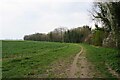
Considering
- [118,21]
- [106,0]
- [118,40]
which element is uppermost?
[106,0]

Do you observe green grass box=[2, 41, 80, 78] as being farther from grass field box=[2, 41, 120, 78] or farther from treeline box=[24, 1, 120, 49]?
treeline box=[24, 1, 120, 49]

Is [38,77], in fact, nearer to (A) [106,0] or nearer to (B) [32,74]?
(B) [32,74]

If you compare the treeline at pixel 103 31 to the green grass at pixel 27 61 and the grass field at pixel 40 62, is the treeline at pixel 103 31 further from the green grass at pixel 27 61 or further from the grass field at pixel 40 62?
the green grass at pixel 27 61

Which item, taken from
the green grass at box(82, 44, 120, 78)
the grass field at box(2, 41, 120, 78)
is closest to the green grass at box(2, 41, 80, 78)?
the grass field at box(2, 41, 120, 78)

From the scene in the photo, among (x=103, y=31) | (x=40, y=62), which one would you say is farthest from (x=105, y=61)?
(x=103, y=31)

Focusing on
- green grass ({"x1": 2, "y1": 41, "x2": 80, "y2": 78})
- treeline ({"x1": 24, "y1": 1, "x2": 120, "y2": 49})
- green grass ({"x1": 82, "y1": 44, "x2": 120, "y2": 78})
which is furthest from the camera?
treeline ({"x1": 24, "y1": 1, "x2": 120, "y2": 49})

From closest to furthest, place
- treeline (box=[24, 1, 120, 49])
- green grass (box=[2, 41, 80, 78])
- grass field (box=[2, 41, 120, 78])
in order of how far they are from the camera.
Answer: grass field (box=[2, 41, 120, 78])
green grass (box=[2, 41, 80, 78])
treeline (box=[24, 1, 120, 49])

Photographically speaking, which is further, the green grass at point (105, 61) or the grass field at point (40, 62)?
the green grass at point (105, 61)

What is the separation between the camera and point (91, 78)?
12648 mm

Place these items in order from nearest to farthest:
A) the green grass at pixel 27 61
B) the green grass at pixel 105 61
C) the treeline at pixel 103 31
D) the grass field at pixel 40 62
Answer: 1. the grass field at pixel 40 62
2. the green grass at pixel 27 61
3. the green grass at pixel 105 61
4. the treeline at pixel 103 31

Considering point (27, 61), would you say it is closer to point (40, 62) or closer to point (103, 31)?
point (40, 62)

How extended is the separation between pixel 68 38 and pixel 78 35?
5.80 meters

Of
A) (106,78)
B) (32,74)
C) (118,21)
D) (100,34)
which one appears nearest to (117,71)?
(106,78)

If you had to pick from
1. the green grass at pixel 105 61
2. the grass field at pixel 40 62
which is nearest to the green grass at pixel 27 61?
the grass field at pixel 40 62
